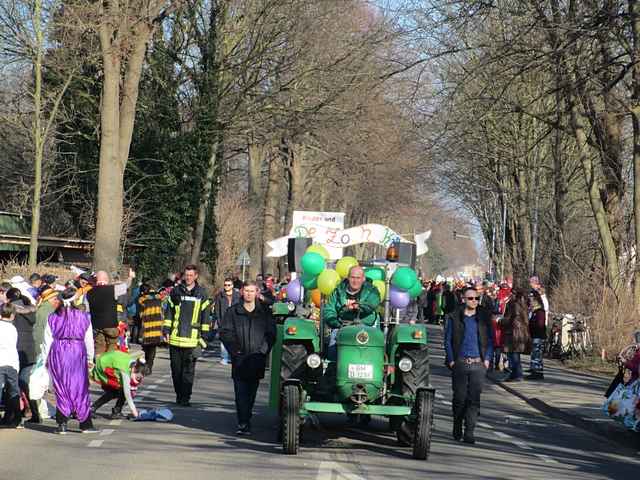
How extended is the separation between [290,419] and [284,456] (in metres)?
0.39

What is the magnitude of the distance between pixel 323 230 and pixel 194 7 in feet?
65.5

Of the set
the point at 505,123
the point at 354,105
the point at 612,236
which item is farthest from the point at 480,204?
the point at 612,236

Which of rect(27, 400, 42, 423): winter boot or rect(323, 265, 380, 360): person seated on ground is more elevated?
rect(323, 265, 380, 360): person seated on ground

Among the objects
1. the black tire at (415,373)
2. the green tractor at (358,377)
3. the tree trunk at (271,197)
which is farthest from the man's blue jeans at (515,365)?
the tree trunk at (271,197)

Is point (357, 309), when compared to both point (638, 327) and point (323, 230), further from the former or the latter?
point (638, 327)

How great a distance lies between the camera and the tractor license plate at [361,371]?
1259cm

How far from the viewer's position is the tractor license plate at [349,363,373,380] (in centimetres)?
1259

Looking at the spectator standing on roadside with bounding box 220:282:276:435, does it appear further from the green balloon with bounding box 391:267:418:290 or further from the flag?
the flag

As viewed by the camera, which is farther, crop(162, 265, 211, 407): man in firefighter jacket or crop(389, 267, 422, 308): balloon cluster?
crop(162, 265, 211, 407): man in firefighter jacket

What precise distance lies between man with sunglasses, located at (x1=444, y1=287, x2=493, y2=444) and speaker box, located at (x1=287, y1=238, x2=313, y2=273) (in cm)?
218

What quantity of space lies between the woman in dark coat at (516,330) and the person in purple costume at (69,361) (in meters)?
11.4

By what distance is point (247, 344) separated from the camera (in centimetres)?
1455

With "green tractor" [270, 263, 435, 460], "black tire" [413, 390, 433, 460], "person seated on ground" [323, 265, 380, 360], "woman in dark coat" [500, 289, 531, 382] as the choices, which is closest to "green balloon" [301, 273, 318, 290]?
"green tractor" [270, 263, 435, 460]

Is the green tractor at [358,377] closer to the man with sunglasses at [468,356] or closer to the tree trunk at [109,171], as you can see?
the man with sunglasses at [468,356]
